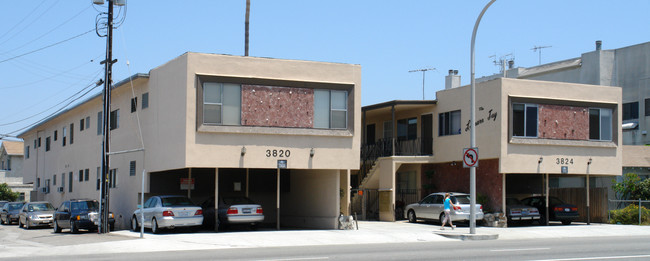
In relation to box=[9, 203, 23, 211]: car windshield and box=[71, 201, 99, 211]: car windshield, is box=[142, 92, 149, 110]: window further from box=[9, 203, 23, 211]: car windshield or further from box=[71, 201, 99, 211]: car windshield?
box=[9, 203, 23, 211]: car windshield

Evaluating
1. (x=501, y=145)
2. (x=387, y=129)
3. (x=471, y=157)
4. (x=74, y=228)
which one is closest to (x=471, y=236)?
(x=471, y=157)

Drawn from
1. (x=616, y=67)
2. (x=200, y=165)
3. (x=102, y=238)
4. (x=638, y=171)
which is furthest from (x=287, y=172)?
(x=616, y=67)

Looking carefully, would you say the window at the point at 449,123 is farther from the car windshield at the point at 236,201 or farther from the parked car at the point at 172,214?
the parked car at the point at 172,214

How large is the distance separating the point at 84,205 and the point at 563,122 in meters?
20.2

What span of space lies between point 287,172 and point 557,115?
11.9 metres

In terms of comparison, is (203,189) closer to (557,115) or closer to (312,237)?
(312,237)

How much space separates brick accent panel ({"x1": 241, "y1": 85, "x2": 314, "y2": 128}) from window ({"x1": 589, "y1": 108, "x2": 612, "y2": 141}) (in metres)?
13.3

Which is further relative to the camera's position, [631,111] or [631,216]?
[631,111]

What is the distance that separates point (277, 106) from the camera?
2575 centimetres

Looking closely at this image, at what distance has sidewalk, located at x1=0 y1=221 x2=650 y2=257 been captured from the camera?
1986cm

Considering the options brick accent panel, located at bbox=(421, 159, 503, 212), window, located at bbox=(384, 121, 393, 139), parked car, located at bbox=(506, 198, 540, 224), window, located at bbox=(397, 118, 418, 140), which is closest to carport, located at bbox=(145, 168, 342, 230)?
brick accent panel, located at bbox=(421, 159, 503, 212)

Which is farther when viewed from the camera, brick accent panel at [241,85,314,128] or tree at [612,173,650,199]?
tree at [612,173,650,199]

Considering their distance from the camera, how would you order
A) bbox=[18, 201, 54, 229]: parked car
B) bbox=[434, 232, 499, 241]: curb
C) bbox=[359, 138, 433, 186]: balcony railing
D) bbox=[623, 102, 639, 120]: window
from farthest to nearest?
→ bbox=[623, 102, 639, 120]: window < bbox=[359, 138, 433, 186]: balcony railing < bbox=[18, 201, 54, 229]: parked car < bbox=[434, 232, 499, 241]: curb

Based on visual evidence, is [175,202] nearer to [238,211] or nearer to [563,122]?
[238,211]
